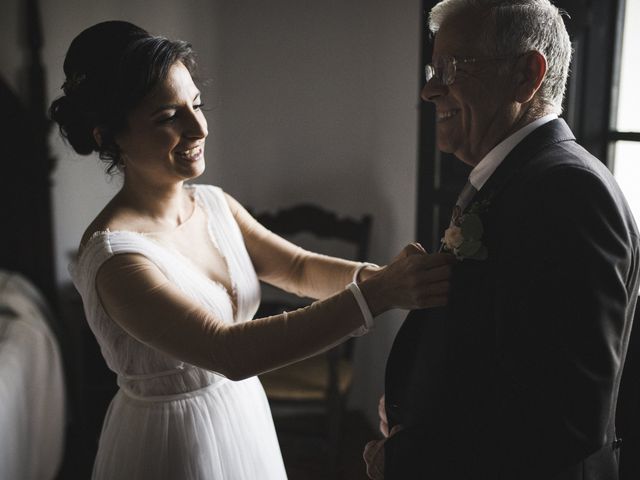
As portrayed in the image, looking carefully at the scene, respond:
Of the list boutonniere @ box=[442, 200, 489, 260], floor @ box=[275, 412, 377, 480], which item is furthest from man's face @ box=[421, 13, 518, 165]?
floor @ box=[275, 412, 377, 480]

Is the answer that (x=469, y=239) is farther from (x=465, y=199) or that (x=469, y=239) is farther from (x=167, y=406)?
(x=167, y=406)

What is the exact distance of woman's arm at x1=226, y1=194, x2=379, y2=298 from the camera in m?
1.72

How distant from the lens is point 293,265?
1781mm

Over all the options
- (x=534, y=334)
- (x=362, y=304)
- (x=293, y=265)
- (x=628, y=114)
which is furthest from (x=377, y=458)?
(x=628, y=114)

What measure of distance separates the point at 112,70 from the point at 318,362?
1.92 metres

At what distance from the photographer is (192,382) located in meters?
1.57

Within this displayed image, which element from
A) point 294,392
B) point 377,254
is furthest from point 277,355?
point 377,254

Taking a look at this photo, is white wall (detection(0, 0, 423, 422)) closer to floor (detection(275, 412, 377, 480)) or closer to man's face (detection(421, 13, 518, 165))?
floor (detection(275, 412, 377, 480))

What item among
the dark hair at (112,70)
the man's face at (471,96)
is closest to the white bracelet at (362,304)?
the man's face at (471,96)

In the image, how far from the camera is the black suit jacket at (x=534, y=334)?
1.06 m

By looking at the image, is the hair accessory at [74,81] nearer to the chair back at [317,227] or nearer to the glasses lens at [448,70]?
the glasses lens at [448,70]

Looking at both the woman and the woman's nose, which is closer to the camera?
the woman

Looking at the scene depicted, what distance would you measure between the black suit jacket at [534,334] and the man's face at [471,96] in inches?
2.9

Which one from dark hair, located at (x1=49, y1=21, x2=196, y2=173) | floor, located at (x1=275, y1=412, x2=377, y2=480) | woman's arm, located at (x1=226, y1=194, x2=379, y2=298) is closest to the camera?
dark hair, located at (x1=49, y1=21, x2=196, y2=173)
